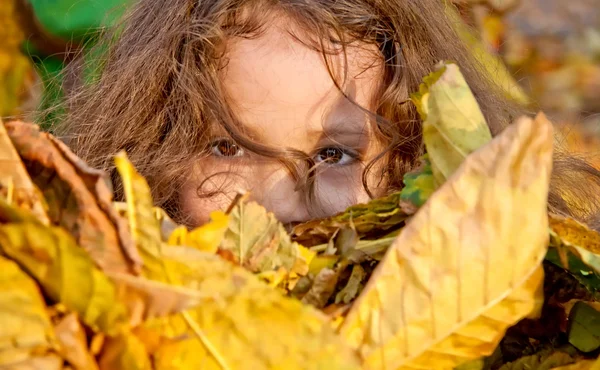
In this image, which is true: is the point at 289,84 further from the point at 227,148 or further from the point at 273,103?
the point at 227,148

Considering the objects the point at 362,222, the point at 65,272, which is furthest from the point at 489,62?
the point at 65,272

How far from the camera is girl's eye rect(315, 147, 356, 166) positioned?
41.6 inches

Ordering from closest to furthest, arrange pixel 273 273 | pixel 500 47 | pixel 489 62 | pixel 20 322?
pixel 20 322 < pixel 273 273 < pixel 489 62 < pixel 500 47

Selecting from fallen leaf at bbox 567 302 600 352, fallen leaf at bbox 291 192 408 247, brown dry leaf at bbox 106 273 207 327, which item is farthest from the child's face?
brown dry leaf at bbox 106 273 207 327

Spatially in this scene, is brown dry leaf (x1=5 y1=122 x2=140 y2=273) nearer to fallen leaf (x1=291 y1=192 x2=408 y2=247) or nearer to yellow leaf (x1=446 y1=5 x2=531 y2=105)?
fallen leaf (x1=291 y1=192 x2=408 y2=247)

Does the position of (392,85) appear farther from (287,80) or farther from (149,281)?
(149,281)

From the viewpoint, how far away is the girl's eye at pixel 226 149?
107 cm

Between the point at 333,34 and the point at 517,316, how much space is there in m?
0.71

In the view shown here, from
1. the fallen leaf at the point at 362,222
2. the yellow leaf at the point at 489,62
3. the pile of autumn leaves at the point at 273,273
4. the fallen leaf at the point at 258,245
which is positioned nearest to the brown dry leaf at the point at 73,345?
the pile of autumn leaves at the point at 273,273

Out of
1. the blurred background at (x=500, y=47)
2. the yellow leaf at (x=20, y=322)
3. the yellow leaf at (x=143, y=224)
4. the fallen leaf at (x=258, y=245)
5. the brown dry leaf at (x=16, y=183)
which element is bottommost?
the blurred background at (x=500, y=47)

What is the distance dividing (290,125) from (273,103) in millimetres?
38

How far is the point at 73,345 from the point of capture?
15.2 inches

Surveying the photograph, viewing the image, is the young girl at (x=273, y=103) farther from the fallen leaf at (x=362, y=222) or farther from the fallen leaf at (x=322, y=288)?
the fallen leaf at (x=322, y=288)

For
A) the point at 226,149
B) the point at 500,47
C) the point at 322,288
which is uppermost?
the point at 322,288
